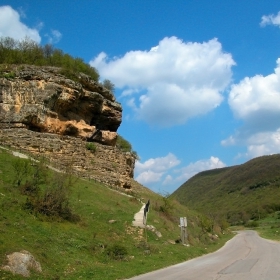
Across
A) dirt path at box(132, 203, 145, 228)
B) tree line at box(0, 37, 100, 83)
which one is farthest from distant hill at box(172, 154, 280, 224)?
dirt path at box(132, 203, 145, 228)

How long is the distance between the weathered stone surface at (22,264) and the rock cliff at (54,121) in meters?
16.1

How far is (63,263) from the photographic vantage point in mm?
10625

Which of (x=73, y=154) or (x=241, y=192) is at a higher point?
(x=241, y=192)

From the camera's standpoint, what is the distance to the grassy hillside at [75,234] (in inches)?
416

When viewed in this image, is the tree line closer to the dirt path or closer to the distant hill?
the dirt path

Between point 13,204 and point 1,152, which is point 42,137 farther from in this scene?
point 13,204

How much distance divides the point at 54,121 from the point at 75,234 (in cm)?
1697

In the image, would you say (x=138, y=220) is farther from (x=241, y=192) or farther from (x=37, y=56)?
(x=241, y=192)

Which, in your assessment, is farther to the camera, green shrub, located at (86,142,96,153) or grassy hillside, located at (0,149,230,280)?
green shrub, located at (86,142,96,153)

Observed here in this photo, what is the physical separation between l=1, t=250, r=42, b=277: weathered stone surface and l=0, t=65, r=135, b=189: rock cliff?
16.1 meters

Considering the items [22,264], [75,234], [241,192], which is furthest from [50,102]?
[241,192]

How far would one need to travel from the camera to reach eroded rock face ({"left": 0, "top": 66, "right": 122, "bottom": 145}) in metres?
27.0

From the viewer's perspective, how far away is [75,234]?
44.0 feet

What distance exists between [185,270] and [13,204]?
7.35 meters
